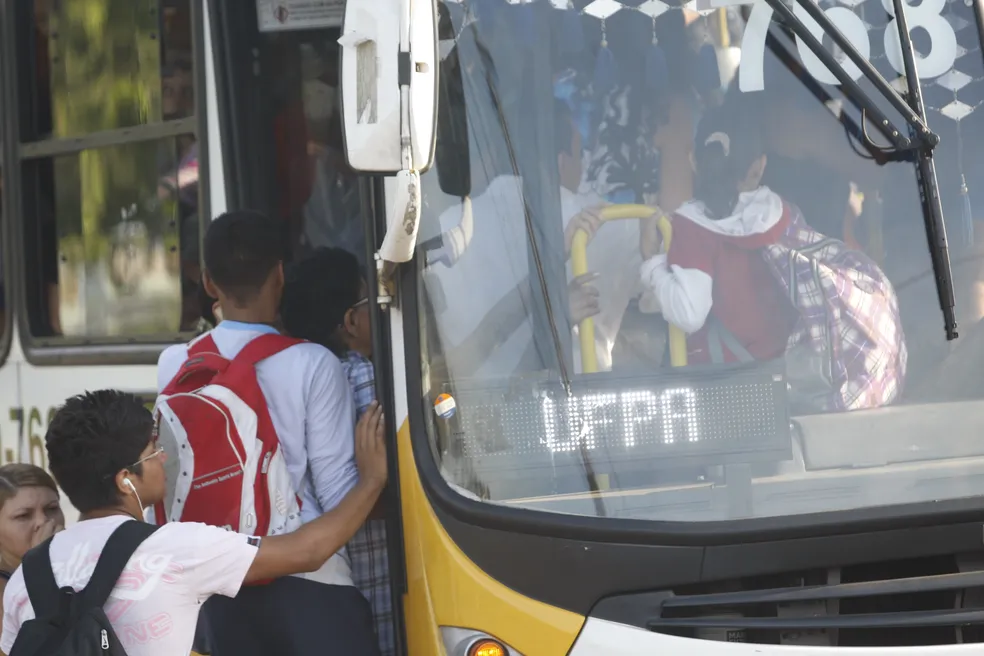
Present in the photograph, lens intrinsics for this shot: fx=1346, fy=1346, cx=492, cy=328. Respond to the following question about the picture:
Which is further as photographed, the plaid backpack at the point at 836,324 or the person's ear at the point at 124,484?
the plaid backpack at the point at 836,324

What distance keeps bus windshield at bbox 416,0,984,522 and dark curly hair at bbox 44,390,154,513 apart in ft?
2.20

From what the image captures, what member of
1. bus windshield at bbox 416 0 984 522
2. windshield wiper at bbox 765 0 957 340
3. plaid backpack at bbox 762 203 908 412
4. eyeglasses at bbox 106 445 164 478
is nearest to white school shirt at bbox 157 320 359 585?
bus windshield at bbox 416 0 984 522

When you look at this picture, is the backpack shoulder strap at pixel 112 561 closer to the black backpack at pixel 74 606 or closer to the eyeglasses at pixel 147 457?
the black backpack at pixel 74 606

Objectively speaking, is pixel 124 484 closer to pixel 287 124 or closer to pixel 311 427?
pixel 311 427

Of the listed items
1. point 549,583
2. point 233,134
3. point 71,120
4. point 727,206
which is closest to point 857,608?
point 549,583

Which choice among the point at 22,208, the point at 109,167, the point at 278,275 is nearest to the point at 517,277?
the point at 278,275

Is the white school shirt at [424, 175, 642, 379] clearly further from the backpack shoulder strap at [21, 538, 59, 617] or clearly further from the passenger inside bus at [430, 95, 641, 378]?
the backpack shoulder strap at [21, 538, 59, 617]

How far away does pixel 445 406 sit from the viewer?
296 cm

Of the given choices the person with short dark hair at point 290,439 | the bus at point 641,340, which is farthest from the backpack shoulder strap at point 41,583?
the bus at point 641,340

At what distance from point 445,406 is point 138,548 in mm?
750

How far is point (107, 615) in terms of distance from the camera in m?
2.50

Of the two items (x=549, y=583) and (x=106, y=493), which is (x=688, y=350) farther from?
(x=106, y=493)

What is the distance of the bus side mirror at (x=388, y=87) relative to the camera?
2.58m

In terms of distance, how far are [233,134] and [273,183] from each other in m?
0.56
